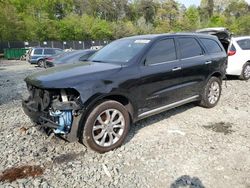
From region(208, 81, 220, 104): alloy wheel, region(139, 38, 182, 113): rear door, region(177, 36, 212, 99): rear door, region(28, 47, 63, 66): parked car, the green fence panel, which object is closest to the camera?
region(139, 38, 182, 113): rear door

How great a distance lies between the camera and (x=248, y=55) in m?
9.59

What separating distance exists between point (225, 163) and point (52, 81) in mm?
2715

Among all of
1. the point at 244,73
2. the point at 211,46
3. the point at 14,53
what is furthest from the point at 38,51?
the point at 211,46

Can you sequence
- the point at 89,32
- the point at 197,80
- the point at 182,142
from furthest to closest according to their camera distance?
the point at 89,32 < the point at 197,80 < the point at 182,142

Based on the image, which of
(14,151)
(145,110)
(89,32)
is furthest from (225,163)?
(89,32)

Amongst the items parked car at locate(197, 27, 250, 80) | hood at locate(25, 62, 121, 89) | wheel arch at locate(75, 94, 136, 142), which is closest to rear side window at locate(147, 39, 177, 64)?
hood at locate(25, 62, 121, 89)

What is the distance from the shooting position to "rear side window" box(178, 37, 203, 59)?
17.8 ft

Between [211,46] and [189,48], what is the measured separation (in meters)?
0.95

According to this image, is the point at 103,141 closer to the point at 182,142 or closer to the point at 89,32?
the point at 182,142

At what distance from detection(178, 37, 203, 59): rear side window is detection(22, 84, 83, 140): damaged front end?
99.7 inches

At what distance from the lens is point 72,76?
3.96 metres

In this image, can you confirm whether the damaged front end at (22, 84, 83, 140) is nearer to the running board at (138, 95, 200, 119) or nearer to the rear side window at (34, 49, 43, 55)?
the running board at (138, 95, 200, 119)

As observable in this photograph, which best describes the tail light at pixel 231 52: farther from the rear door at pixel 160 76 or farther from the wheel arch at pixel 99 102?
the wheel arch at pixel 99 102

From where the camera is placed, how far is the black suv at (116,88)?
3.88 meters
